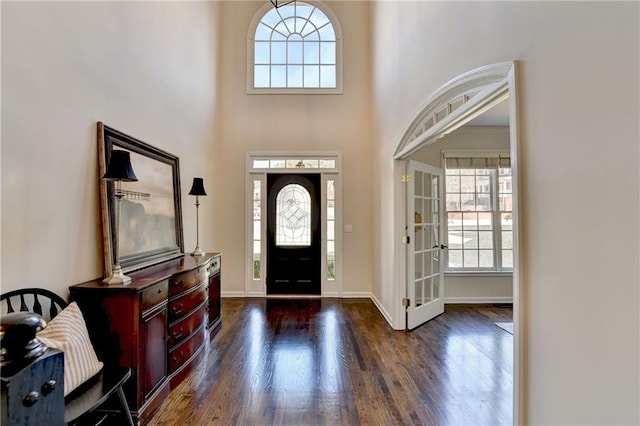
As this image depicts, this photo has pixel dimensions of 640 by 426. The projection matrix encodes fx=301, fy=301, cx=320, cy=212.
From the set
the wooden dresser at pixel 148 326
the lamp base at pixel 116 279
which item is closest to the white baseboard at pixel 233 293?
the wooden dresser at pixel 148 326

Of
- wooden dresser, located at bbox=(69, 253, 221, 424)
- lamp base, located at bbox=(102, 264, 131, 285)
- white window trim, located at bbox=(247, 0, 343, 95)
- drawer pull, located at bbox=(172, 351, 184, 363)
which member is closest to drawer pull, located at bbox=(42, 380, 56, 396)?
wooden dresser, located at bbox=(69, 253, 221, 424)

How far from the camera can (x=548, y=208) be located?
1.36 metres

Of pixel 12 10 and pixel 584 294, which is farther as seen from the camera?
pixel 12 10

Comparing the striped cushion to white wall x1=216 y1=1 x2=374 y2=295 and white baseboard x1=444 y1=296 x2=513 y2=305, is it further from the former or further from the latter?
white baseboard x1=444 y1=296 x2=513 y2=305

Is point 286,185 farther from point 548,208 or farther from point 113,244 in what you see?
point 548,208

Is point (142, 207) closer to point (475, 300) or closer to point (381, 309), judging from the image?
point (381, 309)

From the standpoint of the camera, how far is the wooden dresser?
1891 mm

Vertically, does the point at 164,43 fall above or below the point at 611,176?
above

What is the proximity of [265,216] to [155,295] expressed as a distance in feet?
9.51

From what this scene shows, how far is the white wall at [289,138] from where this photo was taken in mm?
4980

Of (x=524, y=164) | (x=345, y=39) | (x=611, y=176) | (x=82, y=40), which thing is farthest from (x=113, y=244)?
(x=345, y=39)

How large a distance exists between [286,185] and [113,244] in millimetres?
3003

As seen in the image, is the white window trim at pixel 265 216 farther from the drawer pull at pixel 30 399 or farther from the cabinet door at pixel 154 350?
the drawer pull at pixel 30 399

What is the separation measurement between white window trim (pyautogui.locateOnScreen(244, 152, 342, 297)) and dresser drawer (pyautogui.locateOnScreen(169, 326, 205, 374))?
2071 millimetres
